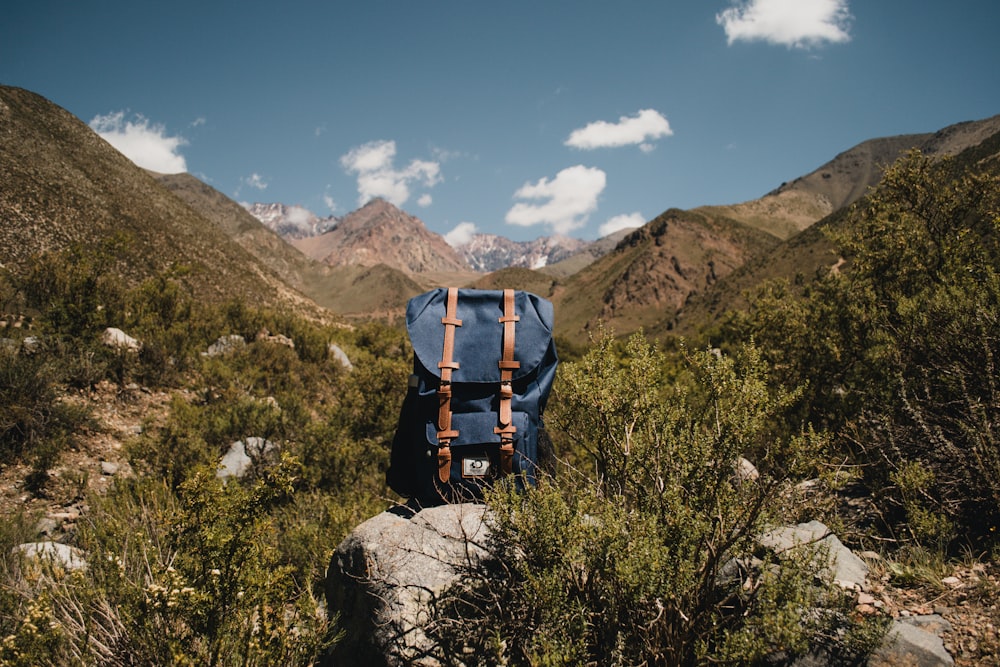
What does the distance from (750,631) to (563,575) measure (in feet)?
2.47

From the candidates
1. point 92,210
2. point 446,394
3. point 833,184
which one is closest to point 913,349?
point 446,394

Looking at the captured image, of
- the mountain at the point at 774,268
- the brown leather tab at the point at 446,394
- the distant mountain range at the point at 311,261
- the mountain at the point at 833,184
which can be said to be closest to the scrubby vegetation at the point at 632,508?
the brown leather tab at the point at 446,394

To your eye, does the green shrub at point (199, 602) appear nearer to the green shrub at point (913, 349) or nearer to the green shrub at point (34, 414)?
Answer: the green shrub at point (913, 349)

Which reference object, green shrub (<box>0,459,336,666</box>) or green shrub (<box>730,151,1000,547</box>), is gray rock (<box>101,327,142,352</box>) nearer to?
green shrub (<box>0,459,336,666</box>)

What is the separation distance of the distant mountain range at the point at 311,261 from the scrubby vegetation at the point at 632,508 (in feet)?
3.31

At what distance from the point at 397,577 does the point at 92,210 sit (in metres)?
43.3

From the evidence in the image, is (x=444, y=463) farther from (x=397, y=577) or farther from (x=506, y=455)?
(x=397, y=577)

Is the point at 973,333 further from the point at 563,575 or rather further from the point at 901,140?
the point at 901,140

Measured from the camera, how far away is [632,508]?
2.49m

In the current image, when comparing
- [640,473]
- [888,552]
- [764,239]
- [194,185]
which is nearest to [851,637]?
[640,473]

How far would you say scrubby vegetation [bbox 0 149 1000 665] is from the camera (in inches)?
77.7

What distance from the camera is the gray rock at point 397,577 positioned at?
7.68 ft

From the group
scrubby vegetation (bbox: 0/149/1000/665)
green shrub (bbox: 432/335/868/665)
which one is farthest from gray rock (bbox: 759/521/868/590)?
green shrub (bbox: 432/335/868/665)

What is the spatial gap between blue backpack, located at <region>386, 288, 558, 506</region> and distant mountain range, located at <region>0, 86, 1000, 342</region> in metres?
0.58
